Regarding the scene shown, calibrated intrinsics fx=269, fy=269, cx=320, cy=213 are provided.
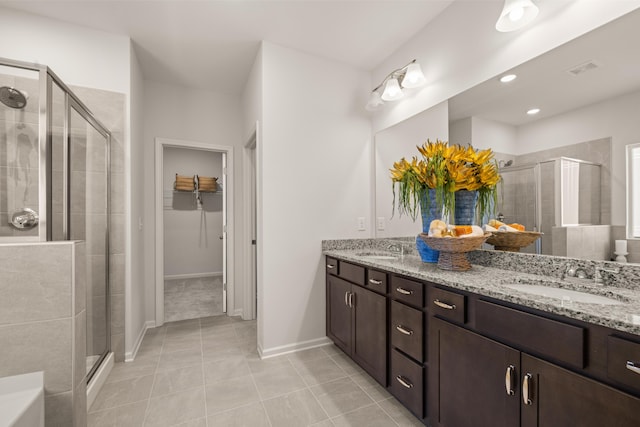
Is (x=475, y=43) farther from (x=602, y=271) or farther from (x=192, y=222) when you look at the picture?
(x=192, y=222)

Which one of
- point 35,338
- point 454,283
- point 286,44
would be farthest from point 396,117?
point 35,338

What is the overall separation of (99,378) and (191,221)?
12.8ft

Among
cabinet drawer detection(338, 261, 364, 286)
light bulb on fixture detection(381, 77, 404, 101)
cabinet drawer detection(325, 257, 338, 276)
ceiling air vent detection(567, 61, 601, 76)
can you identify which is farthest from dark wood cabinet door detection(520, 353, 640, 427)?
light bulb on fixture detection(381, 77, 404, 101)

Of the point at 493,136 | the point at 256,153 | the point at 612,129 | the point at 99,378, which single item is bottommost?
the point at 99,378

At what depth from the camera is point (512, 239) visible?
158cm

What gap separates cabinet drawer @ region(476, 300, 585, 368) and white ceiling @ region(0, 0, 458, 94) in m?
2.13

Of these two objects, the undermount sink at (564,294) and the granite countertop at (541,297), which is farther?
the undermount sink at (564,294)

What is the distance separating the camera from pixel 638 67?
114 centimetres

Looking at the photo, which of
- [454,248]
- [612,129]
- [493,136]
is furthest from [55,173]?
[612,129]

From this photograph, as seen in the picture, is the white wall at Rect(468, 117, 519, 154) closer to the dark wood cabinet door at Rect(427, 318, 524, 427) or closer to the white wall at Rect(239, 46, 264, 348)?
the dark wood cabinet door at Rect(427, 318, 524, 427)

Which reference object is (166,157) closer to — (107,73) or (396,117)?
(107,73)

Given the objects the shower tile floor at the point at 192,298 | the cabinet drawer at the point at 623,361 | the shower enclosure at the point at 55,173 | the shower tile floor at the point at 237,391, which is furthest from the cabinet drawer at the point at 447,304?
the shower tile floor at the point at 192,298

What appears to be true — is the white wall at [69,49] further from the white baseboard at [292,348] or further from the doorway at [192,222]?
the white baseboard at [292,348]

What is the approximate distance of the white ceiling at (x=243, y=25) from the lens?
201 cm
